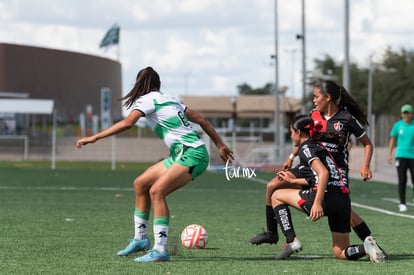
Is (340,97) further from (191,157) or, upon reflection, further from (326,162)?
(191,157)

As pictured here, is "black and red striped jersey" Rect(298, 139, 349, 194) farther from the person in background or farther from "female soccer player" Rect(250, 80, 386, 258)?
the person in background

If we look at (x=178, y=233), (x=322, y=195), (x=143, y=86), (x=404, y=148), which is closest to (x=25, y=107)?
(x=404, y=148)

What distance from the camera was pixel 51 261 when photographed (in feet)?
30.2

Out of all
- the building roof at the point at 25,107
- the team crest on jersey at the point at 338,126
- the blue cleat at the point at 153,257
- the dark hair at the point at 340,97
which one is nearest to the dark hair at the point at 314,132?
the team crest on jersey at the point at 338,126

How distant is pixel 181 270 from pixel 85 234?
354cm

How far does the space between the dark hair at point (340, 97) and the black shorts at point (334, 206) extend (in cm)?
95

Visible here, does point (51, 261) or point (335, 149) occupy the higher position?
point (335, 149)

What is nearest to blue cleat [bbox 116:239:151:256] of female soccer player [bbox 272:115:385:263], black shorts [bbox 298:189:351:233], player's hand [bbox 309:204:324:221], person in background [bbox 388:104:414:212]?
female soccer player [bbox 272:115:385:263]

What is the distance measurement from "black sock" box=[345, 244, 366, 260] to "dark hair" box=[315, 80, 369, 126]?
53.6 inches

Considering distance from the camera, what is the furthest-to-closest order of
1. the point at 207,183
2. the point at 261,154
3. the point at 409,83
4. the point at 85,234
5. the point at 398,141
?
the point at 409,83 < the point at 261,154 < the point at 207,183 < the point at 398,141 < the point at 85,234

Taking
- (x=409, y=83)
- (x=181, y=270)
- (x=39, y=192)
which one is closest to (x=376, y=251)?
(x=181, y=270)

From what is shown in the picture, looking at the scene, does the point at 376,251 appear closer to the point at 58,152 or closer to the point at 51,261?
the point at 51,261

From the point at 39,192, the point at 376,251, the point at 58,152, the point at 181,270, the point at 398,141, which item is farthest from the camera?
the point at 58,152

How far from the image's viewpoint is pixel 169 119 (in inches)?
364
